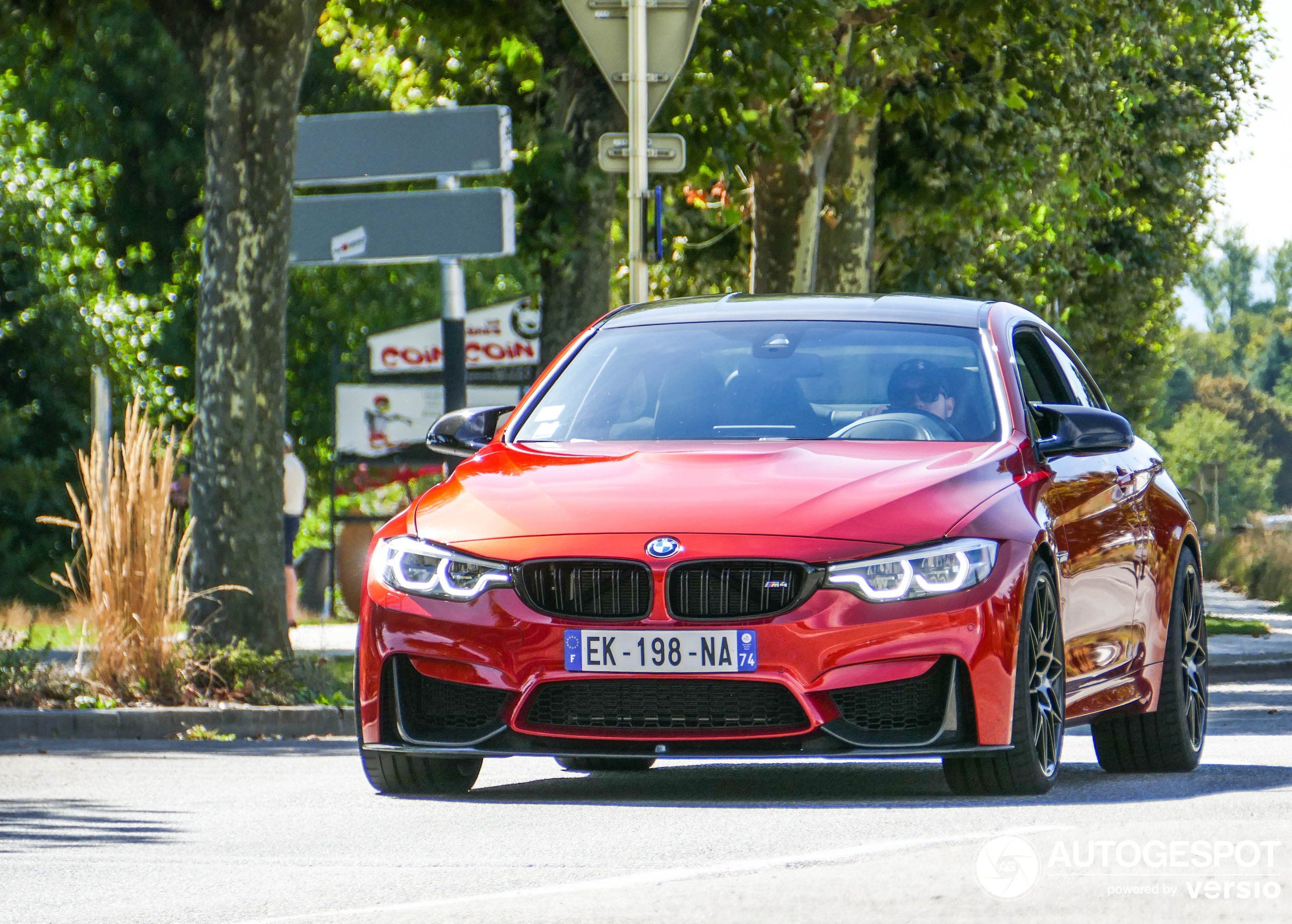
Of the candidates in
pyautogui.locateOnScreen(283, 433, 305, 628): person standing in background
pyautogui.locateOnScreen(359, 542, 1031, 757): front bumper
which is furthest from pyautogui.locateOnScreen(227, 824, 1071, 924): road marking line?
pyautogui.locateOnScreen(283, 433, 305, 628): person standing in background

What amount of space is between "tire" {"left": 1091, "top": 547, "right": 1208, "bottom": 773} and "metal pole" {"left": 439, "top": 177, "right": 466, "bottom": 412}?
284 inches

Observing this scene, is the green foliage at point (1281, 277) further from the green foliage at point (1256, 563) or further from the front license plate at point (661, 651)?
the front license plate at point (661, 651)

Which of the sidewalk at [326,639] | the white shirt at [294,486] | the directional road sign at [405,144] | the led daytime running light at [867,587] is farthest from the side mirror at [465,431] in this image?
the white shirt at [294,486]

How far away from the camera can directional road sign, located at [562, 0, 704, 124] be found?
15391 millimetres

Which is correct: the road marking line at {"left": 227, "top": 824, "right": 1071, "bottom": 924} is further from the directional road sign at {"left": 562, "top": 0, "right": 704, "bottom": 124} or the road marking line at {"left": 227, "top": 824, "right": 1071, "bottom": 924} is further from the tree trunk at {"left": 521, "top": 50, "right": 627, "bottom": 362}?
the tree trunk at {"left": 521, "top": 50, "right": 627, "bottom": 362}

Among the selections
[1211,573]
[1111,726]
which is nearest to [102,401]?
[1111,726]

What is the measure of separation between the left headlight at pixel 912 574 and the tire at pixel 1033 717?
0.27m

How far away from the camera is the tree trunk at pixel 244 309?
13.8m

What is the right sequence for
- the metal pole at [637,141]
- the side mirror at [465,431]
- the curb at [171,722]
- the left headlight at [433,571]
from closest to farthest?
the left headlight at [433,571]
the side mirror at [465,431]
the curb at [171,722]
the metal pole at [637,141]

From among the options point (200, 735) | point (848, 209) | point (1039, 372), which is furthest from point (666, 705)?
point (848, 209)

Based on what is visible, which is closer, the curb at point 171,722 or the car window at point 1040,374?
the car window at point 1040,374

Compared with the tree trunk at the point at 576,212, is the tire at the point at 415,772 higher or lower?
A: lower

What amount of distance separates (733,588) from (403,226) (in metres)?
8.50

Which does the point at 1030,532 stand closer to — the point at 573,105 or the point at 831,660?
the point at 831,660
